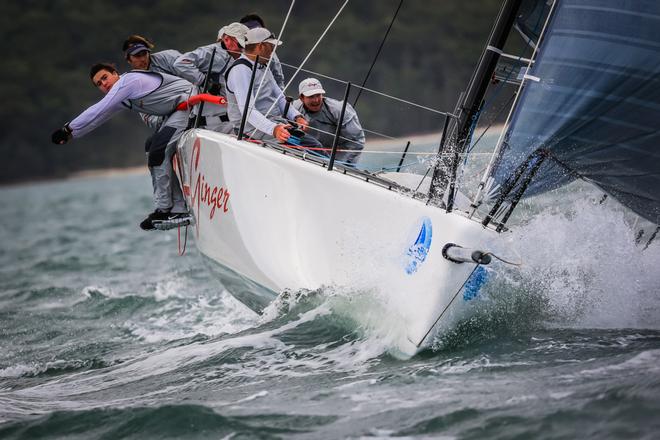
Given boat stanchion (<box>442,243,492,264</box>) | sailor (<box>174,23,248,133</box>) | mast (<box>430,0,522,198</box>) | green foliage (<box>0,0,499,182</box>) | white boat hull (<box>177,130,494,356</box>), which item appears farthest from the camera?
green foliage (<box>0,0,499,182</box>)

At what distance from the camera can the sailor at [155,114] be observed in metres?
4.76

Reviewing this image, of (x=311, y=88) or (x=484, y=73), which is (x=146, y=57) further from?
(x=484, y=73)

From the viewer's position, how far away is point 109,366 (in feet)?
14.3

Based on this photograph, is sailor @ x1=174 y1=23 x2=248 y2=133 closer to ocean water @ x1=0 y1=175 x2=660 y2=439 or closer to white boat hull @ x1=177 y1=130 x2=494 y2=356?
white boat hull @ x1=177 y1=130 x2=494 y2=356

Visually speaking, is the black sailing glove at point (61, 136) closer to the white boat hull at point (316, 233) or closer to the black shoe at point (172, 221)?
the white boat hull at point (316, 233)

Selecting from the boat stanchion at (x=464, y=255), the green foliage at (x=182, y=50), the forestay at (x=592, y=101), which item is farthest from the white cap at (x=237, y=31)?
the green foliage at (x=182, y=50)

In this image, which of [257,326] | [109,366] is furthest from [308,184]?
[109,366]

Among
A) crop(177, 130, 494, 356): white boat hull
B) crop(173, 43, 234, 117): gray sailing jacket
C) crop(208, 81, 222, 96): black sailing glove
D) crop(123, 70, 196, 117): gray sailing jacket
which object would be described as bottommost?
crop(177, 130, 494, 356): white boat hull

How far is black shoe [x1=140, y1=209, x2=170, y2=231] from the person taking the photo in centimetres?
521

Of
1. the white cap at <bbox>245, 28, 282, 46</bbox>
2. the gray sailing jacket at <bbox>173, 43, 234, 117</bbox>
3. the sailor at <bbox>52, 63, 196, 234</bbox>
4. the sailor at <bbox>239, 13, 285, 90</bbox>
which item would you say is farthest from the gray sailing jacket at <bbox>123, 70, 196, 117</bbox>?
the white cap at <bbox>245, 28, 282, 46</bbox>

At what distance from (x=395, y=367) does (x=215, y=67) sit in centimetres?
247

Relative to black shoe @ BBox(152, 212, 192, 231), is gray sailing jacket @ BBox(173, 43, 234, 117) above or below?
above

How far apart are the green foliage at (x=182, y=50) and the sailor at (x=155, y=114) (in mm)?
25677

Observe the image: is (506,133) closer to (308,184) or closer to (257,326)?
(308,184)
